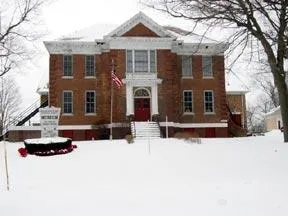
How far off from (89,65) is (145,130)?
7412 mm

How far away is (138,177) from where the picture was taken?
1639 centimetres

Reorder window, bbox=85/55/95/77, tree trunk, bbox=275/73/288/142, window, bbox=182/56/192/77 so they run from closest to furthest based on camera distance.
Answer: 1. tree trunk, bbox=275/73/288/142
2. window, bbox=85/55/95/77
3. window, bbox=182/56/192/77

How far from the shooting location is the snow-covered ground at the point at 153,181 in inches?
460

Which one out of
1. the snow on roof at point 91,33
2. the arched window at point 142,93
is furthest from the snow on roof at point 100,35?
the arched window at point 142,93

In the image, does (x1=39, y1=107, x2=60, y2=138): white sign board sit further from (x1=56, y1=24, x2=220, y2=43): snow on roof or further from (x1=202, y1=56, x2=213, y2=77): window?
(x1=202, y1=56, x2=213, y2=77): window

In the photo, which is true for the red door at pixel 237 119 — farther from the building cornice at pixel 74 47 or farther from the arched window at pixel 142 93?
the building cornice at pixel 74 47

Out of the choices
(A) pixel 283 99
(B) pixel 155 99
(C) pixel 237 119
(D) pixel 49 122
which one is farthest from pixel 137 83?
(A) pixel 283 99

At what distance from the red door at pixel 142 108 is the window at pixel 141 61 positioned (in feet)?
7.28

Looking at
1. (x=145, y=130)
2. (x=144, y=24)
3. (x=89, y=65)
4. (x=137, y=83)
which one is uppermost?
(x=144, y=24)

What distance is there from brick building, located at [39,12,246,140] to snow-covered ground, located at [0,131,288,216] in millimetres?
11241

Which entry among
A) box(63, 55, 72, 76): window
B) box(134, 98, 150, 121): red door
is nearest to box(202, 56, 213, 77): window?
box(134, 98, 150, 121): red door

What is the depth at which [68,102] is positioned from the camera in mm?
36750

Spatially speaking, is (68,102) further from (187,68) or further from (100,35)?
(187,68)

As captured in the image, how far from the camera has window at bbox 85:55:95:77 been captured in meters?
37.1
